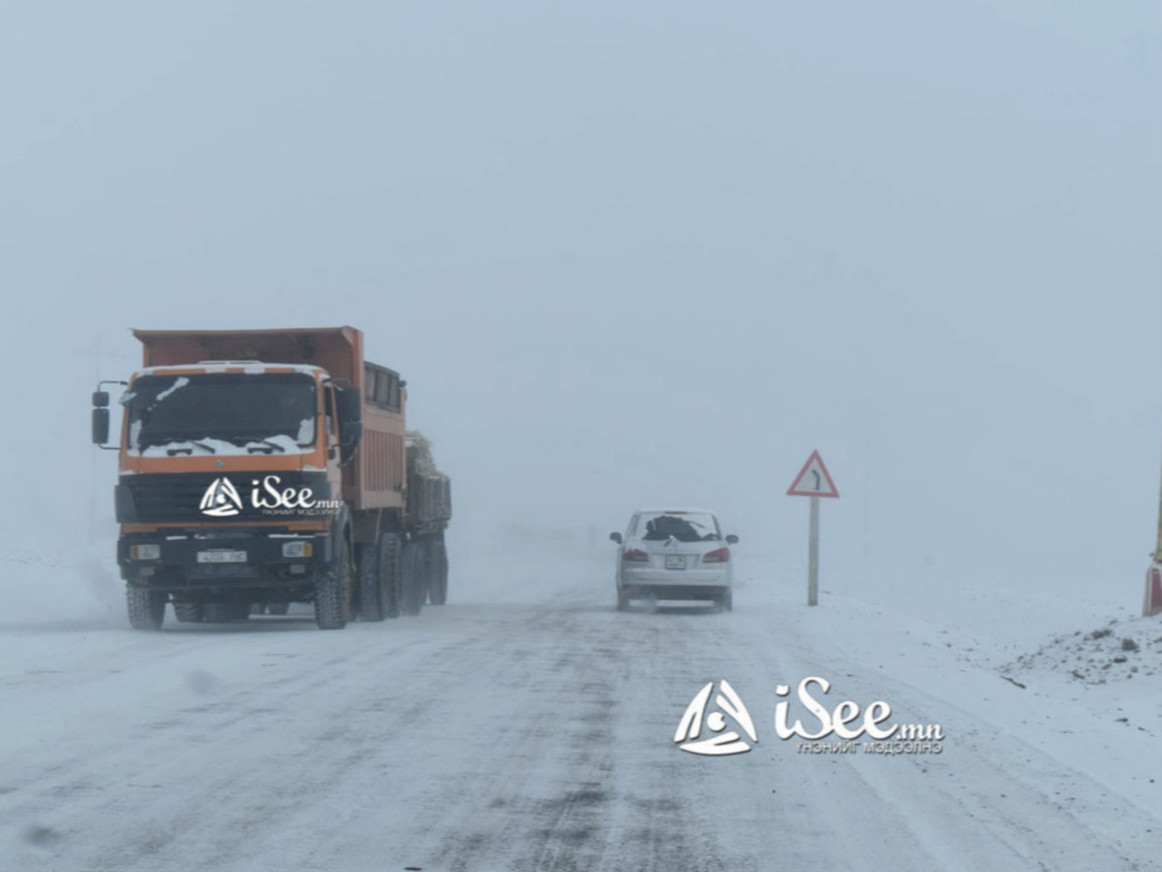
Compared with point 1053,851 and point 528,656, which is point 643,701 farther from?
point 1053,851

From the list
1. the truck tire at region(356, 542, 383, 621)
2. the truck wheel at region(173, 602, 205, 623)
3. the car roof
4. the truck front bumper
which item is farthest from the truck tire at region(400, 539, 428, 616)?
the truck front bumper

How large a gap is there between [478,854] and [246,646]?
9083mm

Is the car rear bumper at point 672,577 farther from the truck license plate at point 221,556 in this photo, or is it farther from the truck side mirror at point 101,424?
the truck side mirror at point 101,424

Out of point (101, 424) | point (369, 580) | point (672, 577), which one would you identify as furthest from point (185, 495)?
point (672, 577)

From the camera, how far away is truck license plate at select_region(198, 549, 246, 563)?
1695cm

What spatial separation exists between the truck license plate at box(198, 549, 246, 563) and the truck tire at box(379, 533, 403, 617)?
3.36 meters

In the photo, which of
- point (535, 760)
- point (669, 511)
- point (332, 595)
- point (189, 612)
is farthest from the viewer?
point (669, 511)

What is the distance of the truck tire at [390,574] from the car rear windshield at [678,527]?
464 centimetres

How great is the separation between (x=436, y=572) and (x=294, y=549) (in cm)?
947

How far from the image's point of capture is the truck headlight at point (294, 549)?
17.1 metres

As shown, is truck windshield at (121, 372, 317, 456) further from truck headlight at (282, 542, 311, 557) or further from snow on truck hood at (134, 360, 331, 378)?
truck headlight at (282, 542, 311, 557)

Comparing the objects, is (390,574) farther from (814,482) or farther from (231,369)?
(814,482)

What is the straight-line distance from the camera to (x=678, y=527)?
24.8 metres

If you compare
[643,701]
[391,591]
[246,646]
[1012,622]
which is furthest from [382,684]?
[1012,622]
